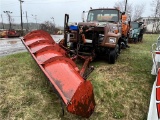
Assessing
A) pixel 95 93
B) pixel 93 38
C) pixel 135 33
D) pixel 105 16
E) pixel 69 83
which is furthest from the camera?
pixel 135 33

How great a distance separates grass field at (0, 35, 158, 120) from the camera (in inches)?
157

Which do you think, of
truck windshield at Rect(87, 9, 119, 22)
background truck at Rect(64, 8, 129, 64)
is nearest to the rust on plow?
background truck at Rect(64, 8, 129, 64)

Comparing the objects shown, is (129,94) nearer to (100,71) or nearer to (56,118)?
(100,71)

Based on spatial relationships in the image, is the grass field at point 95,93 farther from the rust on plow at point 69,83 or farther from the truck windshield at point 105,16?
the truck windshield at point 105,16

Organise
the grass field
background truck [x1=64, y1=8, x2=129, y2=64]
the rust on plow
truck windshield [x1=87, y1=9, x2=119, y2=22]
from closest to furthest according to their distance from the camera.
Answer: the rust on plow, the grass field, background truck [x1=64, y1=8, x2=129, y2=64], truck windshield [x1=87, y1=9, x2=119, y2=22]

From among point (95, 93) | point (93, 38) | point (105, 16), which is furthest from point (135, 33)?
point (95, 93)

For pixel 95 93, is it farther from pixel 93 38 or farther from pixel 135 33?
pixel 135 33

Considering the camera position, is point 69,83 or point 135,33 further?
point 135,33

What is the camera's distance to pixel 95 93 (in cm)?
464

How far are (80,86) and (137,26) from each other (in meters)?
13.8

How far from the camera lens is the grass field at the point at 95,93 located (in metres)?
3.98

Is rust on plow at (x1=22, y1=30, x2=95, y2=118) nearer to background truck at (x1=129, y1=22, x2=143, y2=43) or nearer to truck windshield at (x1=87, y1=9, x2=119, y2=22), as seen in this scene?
truck windshield at (x1=87, y1=9, x2=119, y2=22)

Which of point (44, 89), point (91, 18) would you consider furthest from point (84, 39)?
point (44, 89)

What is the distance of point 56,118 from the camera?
383 cm
